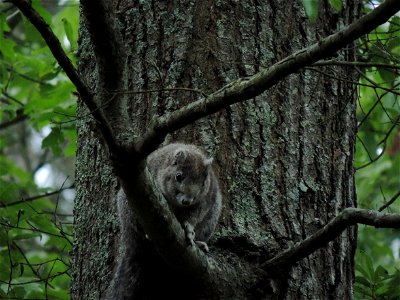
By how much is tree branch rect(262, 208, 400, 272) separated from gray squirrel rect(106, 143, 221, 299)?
345mm

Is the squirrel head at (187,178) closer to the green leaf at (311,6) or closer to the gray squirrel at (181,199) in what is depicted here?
the gray squirrel at (181,199)

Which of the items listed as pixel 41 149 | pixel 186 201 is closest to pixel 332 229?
pixel 186 201

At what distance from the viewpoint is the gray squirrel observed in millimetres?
3322

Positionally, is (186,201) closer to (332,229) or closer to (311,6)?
(332,229)

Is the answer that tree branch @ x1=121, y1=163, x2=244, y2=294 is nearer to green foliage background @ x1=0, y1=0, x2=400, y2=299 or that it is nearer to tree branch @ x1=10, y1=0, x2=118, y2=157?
tree branch @ x1=10, y1=0, x2=118, y2=157

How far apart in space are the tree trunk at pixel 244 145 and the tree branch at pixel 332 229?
8 cm

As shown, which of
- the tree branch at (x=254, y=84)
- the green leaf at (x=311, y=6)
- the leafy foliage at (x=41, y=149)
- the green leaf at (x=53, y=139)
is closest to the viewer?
the green leaf at (x=311, y=6)

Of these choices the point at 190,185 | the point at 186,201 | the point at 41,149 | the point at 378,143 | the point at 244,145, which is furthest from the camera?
the point at 41,149

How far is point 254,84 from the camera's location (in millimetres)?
2467

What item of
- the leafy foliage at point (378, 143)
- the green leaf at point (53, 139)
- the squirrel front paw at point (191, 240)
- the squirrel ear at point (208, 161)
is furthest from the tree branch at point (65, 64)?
the green leaf at point (53, 139)

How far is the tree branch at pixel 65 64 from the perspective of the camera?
90.3 inches

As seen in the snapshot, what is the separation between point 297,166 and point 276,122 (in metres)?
0.24

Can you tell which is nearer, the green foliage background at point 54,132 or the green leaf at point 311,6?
the green leaf at point 311,6

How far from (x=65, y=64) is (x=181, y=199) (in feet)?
5.01
